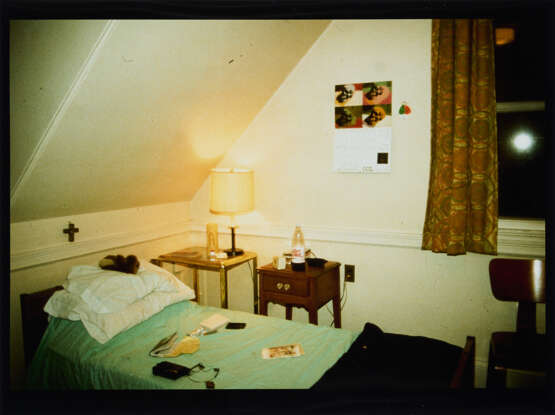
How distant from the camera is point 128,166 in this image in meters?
2.51

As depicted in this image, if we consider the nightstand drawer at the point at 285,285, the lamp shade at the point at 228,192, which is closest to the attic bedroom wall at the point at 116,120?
the lamp shade at the point at 228,192

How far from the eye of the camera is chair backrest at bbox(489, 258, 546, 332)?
212 cm

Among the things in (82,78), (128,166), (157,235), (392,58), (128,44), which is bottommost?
(157,235)

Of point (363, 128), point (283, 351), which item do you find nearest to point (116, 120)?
point (283, 351)

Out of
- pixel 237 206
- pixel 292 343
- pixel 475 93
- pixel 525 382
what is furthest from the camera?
pixel 237 206

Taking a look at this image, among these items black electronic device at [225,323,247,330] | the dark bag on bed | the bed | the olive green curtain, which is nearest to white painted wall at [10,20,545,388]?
the olive green curtain

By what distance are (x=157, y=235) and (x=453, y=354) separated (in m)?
2.35

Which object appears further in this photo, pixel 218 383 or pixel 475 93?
pixel 475 93

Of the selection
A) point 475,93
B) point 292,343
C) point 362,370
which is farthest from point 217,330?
point 475,93

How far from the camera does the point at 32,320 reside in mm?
2109

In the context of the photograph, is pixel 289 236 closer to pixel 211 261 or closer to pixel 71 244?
pixel 211 261

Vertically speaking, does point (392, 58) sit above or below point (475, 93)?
above

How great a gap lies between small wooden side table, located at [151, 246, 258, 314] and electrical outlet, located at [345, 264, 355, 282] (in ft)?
2.48

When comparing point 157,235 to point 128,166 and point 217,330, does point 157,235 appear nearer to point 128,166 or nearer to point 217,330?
point 128,166
